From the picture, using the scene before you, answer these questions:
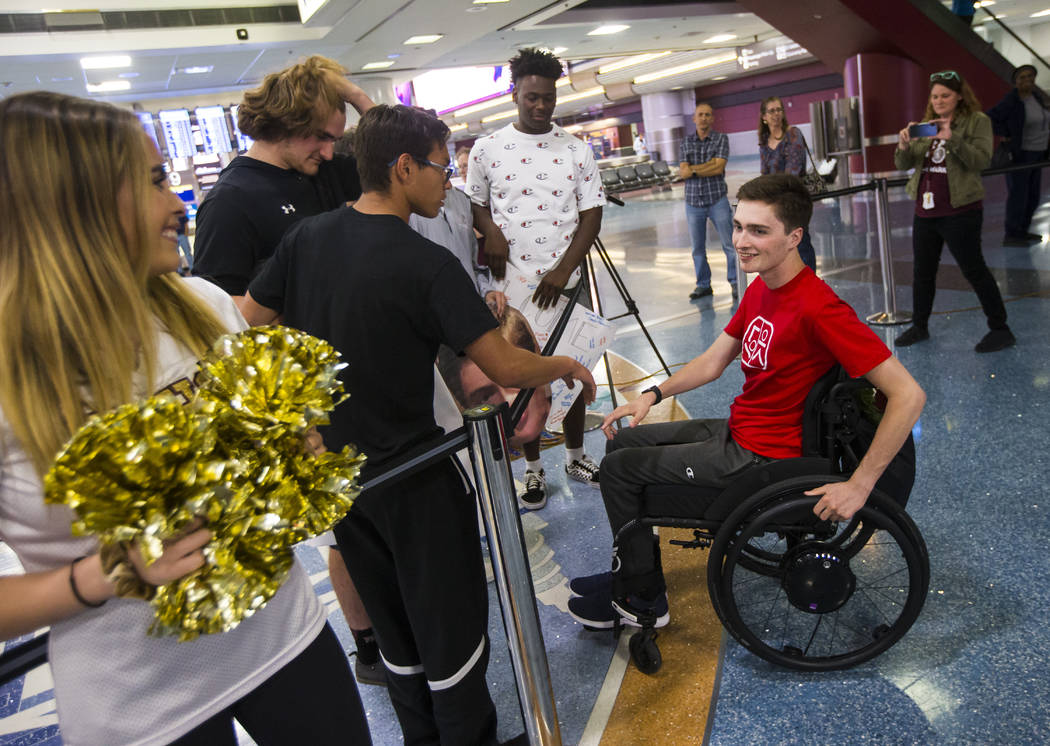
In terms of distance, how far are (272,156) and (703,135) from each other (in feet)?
18.2

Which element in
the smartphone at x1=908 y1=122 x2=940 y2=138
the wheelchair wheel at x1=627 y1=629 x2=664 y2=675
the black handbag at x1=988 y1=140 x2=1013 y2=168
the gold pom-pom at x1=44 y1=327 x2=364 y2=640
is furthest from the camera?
the black handbag at x1=988 y1=140 x2=1013 y2=168

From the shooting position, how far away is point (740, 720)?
6.53ft

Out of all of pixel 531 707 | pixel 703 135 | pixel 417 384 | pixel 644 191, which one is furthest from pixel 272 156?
pixel 644 191

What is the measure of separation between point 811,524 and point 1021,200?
23.9ft

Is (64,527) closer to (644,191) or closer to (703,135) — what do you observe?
(703,135)

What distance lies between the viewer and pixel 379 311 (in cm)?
158

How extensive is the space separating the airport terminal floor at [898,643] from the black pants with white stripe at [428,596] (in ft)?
1.19

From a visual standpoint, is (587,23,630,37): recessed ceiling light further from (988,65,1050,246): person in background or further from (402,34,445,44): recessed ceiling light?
(988,65,1050,246): person in background

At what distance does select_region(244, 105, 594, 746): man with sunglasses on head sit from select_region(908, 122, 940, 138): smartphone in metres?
3.73

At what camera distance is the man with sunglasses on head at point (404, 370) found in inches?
62.2

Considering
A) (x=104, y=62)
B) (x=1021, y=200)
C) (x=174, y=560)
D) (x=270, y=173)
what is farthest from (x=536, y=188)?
(x=104, y=62)

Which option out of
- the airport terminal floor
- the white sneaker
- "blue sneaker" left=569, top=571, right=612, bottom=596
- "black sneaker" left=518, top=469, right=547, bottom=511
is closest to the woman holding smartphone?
the airport terminal floor

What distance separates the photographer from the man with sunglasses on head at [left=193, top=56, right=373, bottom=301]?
215 centimetres

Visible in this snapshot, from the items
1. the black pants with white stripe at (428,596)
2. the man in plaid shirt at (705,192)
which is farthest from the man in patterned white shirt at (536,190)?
the man in plaid shirt at (705,192)
